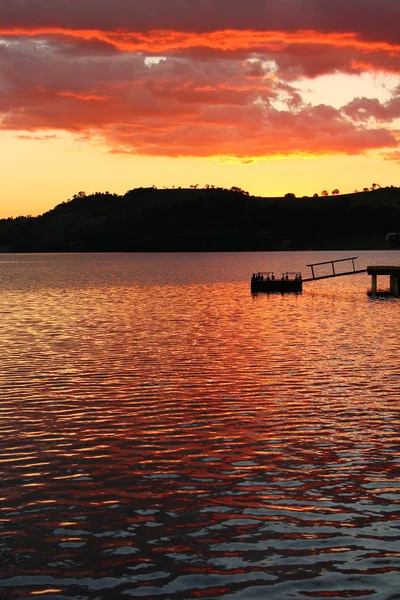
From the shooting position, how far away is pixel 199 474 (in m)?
19.0

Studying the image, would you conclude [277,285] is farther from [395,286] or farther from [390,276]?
[395,286]

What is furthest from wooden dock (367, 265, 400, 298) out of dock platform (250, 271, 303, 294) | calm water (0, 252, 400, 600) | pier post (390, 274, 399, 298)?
calm water (0, 252, 400, 600)

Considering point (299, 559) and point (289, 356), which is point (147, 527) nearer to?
point (299, 559)

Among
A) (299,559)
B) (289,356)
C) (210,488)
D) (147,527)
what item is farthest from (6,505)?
(289,356)

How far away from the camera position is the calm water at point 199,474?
13.4m

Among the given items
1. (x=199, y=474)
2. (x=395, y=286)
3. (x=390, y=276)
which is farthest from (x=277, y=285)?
(x=199, y=474)

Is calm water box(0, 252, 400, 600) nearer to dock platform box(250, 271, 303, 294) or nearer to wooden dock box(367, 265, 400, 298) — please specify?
wooden dock box(367, 265, 400, 298)

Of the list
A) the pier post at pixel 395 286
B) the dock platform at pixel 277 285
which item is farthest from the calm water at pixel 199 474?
the dock platform at pixel 277 285

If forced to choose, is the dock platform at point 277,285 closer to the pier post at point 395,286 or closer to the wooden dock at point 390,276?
the wooden dock at point 390,276

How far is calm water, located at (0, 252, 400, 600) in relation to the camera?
13352 mm

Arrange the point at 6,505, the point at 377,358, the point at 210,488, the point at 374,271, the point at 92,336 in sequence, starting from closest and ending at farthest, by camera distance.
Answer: the point at 6,505 < the point at 210,488 < the point at 377,358 < the point at 92,336 < the point at 374,271

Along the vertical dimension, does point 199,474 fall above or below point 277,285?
below

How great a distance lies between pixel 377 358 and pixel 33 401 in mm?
18113

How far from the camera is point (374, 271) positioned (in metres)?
86.1
